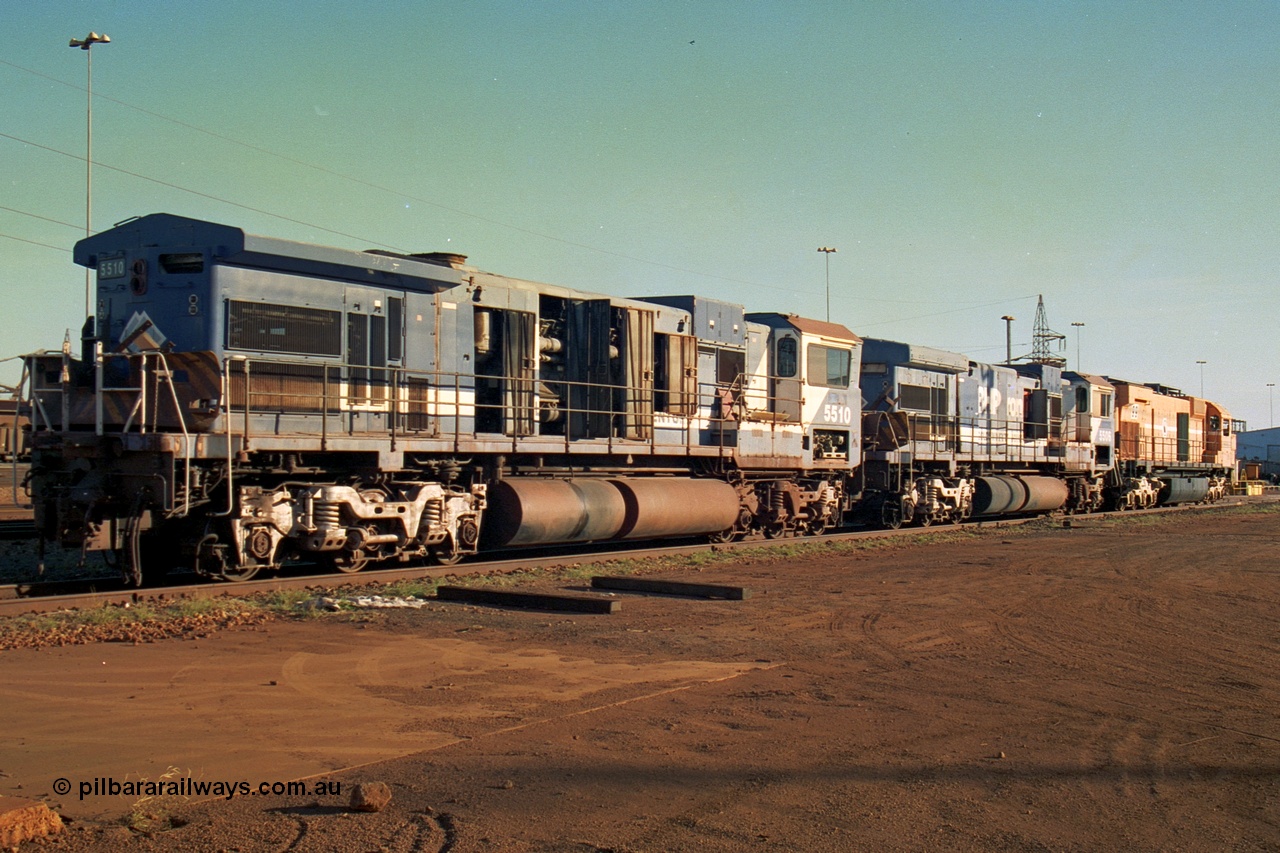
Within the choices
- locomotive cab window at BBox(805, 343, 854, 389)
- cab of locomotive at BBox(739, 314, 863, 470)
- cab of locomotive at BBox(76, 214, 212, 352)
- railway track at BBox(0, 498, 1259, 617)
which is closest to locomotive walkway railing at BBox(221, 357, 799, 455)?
cab of locomotive at BBox(739, 314, 863, 470)

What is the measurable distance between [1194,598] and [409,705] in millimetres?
9985

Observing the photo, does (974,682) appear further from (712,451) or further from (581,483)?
(712,451)

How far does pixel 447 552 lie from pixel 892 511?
13005mm

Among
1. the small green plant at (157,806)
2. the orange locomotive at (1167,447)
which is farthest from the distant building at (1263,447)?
the small green plant at (157,806)

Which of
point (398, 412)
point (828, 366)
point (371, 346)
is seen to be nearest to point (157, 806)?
point (398, 412)

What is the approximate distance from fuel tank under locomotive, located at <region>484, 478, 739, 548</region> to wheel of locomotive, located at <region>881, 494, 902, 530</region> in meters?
6.95

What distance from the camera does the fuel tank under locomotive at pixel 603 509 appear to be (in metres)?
15.3

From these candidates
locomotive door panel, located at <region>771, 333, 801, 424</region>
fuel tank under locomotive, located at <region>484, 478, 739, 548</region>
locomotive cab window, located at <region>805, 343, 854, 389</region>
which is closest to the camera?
fuel tank under locomotive, located at <region>484, 478, 739, 548</region>

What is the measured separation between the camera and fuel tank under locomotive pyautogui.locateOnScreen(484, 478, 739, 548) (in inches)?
602

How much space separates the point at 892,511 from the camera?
2498 cm

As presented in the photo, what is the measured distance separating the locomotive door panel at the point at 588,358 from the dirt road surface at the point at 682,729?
6531 mm

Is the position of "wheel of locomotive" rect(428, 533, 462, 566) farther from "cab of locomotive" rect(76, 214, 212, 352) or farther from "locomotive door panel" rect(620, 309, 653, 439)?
"cab of locomotive" rect(76, 214, 212, 352)

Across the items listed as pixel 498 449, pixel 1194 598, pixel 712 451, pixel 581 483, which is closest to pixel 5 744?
pixel 498 449

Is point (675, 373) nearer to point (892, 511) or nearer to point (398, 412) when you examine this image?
point (398, 412)
